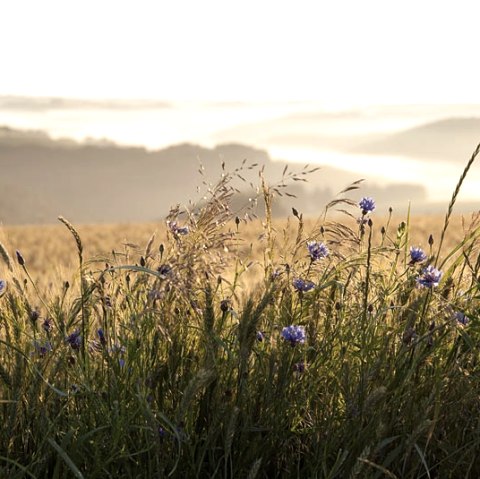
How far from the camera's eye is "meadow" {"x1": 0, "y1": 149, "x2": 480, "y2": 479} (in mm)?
2346

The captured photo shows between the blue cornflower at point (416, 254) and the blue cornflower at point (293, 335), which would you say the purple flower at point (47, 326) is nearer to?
the blue cornflower at point (293, 335)

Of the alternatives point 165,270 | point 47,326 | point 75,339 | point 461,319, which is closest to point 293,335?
point 165,270

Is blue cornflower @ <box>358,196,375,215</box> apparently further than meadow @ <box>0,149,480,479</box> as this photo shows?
Yes

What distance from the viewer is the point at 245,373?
2412 mm

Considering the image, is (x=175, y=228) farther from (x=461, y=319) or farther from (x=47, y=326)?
(x=461, y=319)

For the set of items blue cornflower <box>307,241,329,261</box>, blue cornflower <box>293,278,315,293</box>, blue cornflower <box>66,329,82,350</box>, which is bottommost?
→ blue cornflower <box>66,329,82,350</box>

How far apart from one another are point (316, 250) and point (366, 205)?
10.1 inches

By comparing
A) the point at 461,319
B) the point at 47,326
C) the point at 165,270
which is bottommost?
the point at 47,326

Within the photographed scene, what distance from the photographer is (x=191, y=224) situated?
8.96 ft

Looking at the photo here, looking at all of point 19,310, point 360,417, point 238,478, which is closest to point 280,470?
point 238,478

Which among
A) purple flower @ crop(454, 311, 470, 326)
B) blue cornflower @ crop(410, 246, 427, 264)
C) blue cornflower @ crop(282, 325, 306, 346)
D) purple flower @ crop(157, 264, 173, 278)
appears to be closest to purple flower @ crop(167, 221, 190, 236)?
purple flower @ crop(157, 264, 173, 278)

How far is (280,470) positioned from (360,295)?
705 millimetres

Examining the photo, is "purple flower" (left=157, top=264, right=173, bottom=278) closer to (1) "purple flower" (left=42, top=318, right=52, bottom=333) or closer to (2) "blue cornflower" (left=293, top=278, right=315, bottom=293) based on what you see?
(2) "blue cornflower" (left=293, top=278, right=315, bottom=293)

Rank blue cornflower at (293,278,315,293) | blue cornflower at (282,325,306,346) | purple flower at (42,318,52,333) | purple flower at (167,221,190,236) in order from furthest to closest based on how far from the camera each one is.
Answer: purple flower at (42,318,52,333) < purple flower at (167,221,190,236) < blue cornflower at (293,278,315,293) < blue cornflower at (282,325,306,346)
